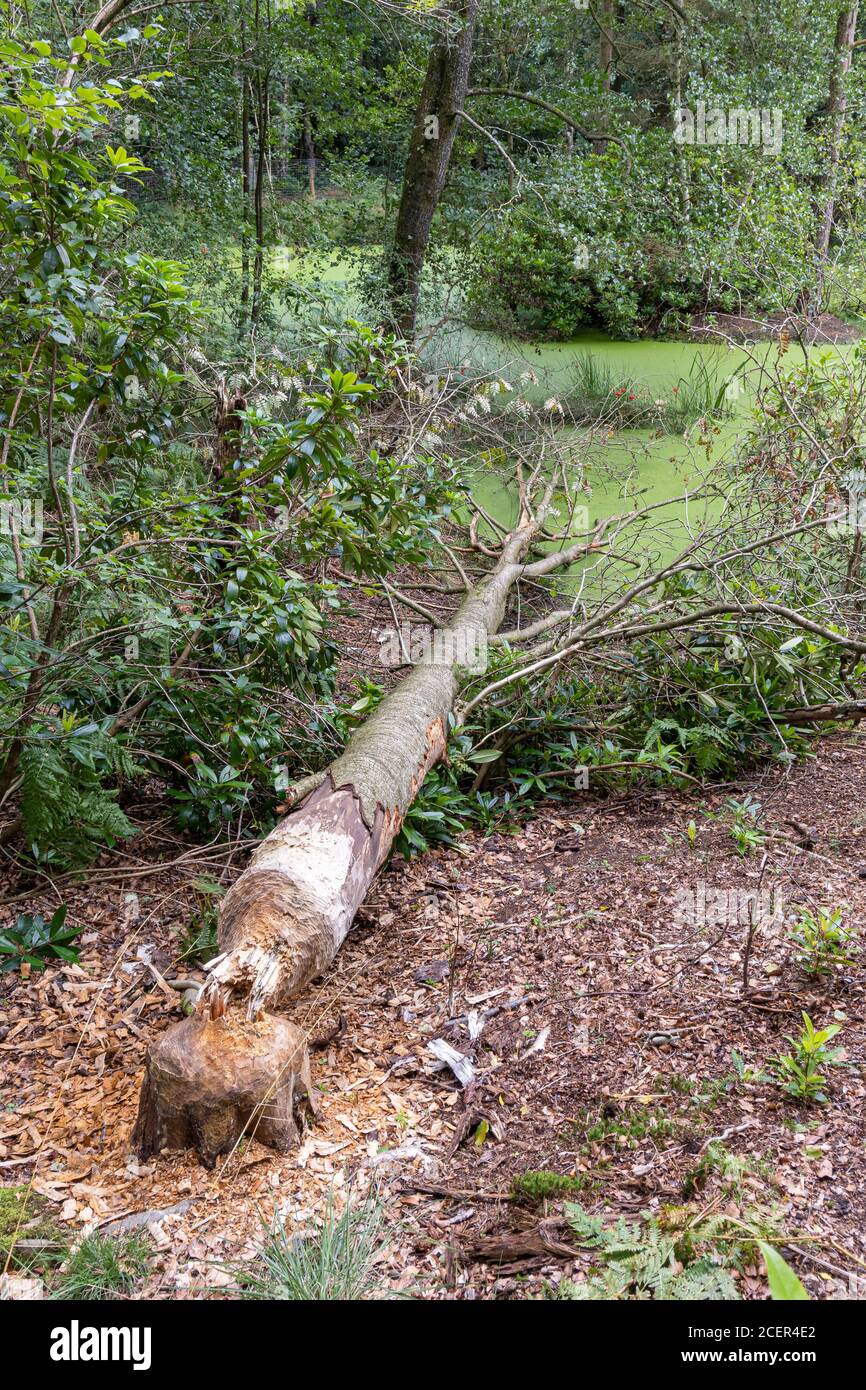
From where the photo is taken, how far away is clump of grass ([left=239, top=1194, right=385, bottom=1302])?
1802 millimetres

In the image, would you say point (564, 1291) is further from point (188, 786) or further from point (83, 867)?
point (188, 786)

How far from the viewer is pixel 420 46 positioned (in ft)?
30.0

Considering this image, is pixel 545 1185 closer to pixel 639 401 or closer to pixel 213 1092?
pixel 213 1092

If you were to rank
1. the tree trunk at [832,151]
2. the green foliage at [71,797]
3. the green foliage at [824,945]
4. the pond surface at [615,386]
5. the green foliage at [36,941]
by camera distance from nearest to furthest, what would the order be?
1. the green foliage at [824,945]
2. the green foliage at [36,941]
3. the green foliage at [71,797]
4. the tree trunk at [832,151]
5. the pond surface at [615,386]

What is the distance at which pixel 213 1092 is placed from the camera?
2209mm

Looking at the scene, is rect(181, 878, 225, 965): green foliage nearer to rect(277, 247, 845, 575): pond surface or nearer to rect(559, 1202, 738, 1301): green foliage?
rect(559, 1202, 738, 1301): green foliage

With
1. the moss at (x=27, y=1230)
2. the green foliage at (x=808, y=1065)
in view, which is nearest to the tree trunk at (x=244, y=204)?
the moss at (x=27, y=1230)

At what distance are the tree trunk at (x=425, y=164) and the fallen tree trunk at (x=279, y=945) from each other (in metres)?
6.58

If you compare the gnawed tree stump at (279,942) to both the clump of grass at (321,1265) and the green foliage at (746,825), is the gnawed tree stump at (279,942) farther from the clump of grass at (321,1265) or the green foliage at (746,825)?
the green foliage at (746,825)

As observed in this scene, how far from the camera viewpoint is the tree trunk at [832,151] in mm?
7121

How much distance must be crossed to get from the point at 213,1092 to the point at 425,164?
9026mm

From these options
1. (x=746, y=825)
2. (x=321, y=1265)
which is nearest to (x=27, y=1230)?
(x=321, y=1265)

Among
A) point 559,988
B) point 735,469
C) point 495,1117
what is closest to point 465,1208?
point 495,1117
